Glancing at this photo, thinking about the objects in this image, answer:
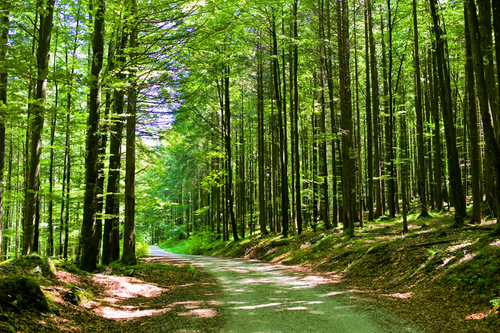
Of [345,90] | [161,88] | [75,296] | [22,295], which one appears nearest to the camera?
[22,295]

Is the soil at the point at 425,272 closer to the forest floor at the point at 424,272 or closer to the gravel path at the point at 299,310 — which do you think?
the forest floor at the point at 424,272

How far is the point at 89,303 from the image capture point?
6.58m

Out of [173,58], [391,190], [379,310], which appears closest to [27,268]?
[173,58]

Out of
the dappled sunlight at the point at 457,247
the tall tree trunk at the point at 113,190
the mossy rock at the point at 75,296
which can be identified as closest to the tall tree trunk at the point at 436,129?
the dappled sunlight at the point at 457,247

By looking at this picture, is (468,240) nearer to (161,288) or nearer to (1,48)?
(161,288)

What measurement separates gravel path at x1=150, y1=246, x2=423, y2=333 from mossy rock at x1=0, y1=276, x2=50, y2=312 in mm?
3049

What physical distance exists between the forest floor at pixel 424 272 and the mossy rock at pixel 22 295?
632 centimetres

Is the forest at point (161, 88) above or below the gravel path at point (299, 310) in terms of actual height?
above

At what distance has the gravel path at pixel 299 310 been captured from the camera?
206 inches

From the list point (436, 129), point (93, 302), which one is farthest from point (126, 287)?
point (436, 129)

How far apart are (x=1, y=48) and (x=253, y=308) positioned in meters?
6.31

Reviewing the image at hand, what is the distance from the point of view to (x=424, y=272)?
8.21m

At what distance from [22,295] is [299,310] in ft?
16.0

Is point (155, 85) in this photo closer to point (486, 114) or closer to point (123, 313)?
point (123, 313)
